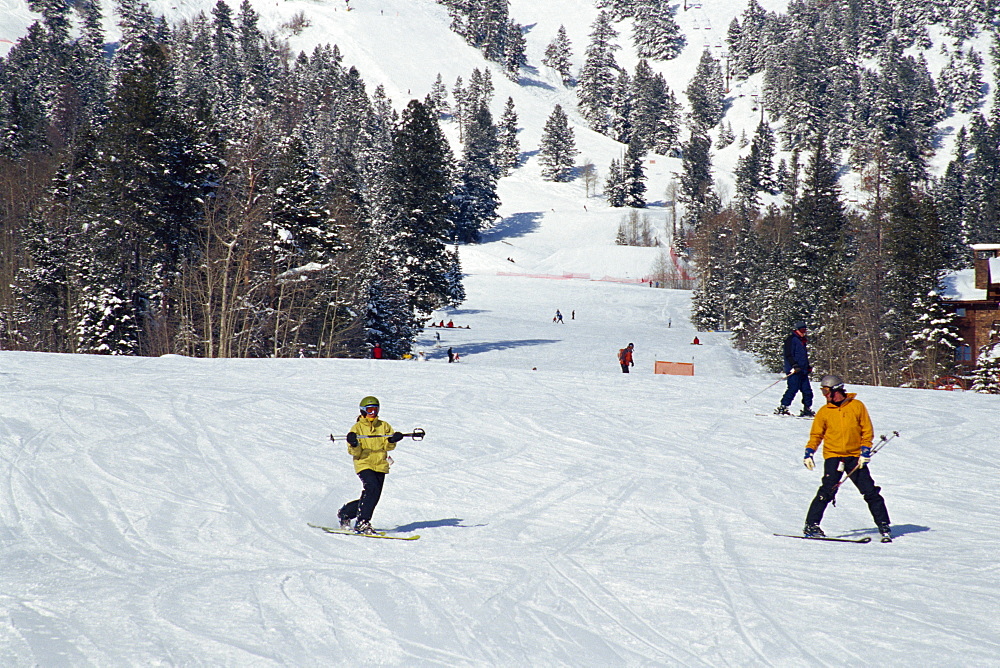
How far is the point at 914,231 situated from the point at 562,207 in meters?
76.7

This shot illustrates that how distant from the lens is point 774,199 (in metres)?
112

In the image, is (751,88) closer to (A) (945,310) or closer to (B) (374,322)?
(A) (945,310)

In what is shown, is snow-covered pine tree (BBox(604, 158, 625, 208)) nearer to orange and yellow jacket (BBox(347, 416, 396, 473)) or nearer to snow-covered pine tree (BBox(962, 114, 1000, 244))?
snow-covered pine tree (BBox(962, 114, 1000, 244))

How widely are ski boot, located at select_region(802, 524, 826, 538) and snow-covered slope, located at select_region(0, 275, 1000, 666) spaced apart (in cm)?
21

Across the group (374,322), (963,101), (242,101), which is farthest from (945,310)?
(963,101)

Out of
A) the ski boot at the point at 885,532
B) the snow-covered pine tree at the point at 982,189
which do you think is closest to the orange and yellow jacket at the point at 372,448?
the ski boot at the point at 885,532

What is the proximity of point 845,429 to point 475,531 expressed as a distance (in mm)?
4054

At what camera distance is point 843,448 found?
7.71m

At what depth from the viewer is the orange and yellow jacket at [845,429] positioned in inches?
303

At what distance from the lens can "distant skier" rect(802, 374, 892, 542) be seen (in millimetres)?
7684

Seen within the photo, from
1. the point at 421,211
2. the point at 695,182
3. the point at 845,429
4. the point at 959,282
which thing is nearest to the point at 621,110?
the point at 695,182

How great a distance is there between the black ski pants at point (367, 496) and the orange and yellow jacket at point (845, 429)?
457cm

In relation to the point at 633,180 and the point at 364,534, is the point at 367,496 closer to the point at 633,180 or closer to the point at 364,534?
the point at 364,534

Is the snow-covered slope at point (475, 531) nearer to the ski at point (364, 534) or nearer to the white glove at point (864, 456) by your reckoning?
the ski at point (364, 534)
